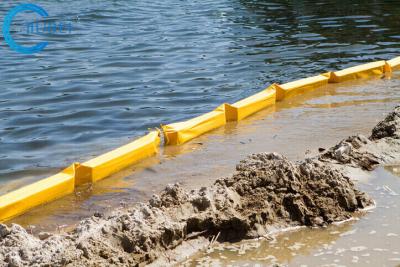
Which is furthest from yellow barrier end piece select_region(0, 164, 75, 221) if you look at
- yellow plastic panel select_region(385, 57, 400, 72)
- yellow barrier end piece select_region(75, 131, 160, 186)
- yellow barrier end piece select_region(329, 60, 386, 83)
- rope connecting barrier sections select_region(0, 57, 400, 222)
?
yellow plastic panel select_region(385, 57, 400, 72)

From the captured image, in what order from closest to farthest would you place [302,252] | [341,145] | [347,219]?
[302,252] → [347,219] → [341,145]

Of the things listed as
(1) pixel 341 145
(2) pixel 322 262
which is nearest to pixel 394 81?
(1) pixel 341 145

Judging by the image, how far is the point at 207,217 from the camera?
4.72 m

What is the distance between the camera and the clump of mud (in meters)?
4.21

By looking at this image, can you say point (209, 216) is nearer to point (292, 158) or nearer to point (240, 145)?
point (292, 158)

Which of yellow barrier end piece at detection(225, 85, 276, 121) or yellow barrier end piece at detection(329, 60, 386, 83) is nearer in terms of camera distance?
yellow barrier end piece at detection(225, 85, 276, 121)

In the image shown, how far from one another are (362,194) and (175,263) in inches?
63.4

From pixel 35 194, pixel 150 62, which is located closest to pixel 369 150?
pixel 35 194

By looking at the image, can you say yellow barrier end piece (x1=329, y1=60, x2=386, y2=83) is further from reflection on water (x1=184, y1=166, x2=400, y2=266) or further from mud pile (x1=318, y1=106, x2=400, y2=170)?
reflection on water (x1=184, y1=166, x2=400, y2=266)

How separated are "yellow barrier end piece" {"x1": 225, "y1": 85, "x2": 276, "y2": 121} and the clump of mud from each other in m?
2.92

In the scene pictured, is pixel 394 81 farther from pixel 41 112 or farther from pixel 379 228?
pixel 379 228

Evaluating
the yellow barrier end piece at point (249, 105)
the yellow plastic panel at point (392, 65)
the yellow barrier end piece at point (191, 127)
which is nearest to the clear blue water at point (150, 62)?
the yellow barrier end piece at point (191, 127)

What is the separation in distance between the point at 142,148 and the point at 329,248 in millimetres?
3001

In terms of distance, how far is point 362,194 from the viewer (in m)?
5.17
